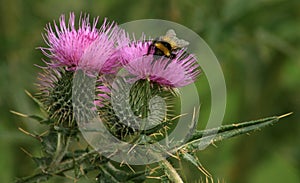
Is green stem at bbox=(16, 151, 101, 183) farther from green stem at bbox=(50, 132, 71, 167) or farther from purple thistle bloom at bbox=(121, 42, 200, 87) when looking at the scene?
purple thistle bloom at bbox=(121, 42, 200, 87)

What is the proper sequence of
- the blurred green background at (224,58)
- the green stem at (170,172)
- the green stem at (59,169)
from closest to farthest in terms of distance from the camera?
the green stem at (170,172)
the green stem at (59,169)
the blurred green background at (224,58)

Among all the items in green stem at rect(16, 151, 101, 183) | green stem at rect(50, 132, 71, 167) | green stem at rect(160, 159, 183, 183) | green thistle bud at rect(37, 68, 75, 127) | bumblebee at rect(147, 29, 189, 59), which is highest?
bumblebee at rect(147, 29, 189, 59)

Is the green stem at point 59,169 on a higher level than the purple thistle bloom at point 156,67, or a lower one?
lower

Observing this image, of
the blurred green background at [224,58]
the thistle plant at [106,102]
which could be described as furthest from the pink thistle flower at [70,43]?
the blurred green background at [224,58]

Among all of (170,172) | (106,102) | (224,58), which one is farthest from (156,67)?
(224,58)

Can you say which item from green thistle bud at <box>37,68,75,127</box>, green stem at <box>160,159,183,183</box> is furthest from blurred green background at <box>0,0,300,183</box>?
green stem at <box>160,159,183,183</box>

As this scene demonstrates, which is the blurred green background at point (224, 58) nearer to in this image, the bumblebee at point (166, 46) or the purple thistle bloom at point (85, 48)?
the bumblebee at point (166, 46)
